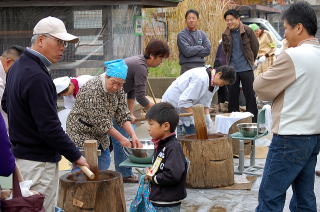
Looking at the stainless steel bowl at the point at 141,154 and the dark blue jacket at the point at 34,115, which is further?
the stainless steel bowl at the point at 141,154

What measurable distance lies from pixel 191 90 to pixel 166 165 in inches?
116

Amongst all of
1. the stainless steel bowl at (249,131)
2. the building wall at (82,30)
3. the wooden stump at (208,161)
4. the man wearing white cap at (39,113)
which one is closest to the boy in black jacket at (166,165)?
the man wearing white cap at (39,113)

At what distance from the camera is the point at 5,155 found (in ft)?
9.93

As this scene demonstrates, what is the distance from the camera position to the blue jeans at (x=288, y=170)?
14.4 ft

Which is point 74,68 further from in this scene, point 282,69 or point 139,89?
point 282,69

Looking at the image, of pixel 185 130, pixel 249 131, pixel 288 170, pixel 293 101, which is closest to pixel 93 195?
pixel 288 170

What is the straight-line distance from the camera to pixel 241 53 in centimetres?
1023

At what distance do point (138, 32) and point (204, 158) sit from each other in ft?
13.0

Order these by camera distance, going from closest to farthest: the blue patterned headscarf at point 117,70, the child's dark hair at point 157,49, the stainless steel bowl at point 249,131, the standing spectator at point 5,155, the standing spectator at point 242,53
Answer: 1. the standing spectator at point 5,155
2. the blue patterned headscarf at point 117,70
3. the child's dark hair at point 157,49
4. the stainless steel bowl at point 249,131
5. the standing spectator at point 242,53

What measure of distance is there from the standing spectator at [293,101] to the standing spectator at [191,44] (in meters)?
6.19

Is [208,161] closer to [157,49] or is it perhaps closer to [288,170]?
[157,49]

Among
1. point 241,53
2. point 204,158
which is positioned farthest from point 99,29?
point 204,158

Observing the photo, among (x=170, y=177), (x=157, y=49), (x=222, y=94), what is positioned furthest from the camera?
(x=222, y=94)

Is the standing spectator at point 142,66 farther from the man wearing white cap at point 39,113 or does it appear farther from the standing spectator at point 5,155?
the standing spectator at point 5,155
